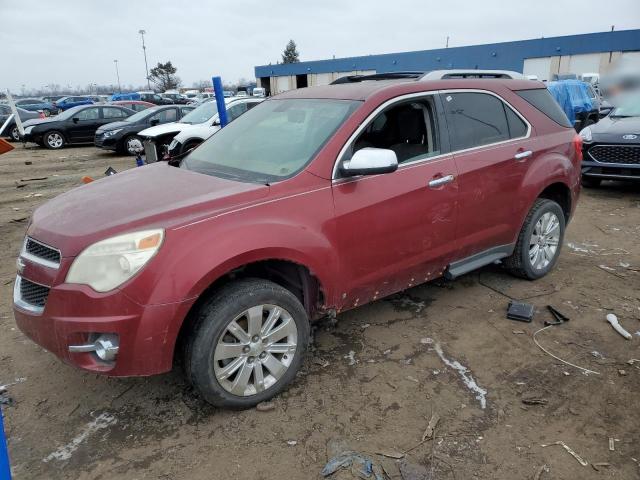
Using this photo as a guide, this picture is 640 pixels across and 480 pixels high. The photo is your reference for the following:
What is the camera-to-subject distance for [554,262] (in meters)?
4.93

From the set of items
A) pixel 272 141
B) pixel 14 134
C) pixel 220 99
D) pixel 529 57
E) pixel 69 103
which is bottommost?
pixel 14 134

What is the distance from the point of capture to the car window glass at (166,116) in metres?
14.7

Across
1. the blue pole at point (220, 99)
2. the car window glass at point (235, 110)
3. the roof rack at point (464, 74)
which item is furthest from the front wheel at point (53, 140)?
the roof rack at point (464, 74)

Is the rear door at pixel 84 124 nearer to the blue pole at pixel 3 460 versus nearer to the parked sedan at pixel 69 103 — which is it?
the blue pole at pixel 3 460

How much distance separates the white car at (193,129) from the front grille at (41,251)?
8201 millimetres

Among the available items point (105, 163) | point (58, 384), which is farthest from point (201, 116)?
point (58, 384)

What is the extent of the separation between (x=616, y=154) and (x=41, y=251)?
8363 mm

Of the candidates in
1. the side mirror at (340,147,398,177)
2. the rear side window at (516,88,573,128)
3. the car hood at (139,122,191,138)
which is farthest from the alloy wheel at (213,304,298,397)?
the car hood at (139,122,191,138)

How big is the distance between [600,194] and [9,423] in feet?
29.6

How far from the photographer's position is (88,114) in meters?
16.8

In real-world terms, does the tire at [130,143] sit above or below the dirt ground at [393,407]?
above

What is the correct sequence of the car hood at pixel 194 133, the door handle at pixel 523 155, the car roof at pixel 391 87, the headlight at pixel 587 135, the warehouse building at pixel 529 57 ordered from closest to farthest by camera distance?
the car roof at pixel 391 87 < the door handle at pixel 523 155 < the headlight at pixel 587 135 < the car hood at pixel 194 133 < the warehouse building at pixel 529 57

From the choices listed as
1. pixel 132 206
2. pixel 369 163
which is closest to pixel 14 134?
pixel 132 206

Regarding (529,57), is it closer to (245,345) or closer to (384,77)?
(384,77)
